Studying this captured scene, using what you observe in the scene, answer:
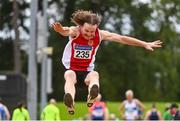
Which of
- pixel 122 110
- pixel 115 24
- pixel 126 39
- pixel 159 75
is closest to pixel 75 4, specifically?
pixel 115 24

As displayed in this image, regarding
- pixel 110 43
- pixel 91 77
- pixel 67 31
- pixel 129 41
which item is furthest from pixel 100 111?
pixel 110 43

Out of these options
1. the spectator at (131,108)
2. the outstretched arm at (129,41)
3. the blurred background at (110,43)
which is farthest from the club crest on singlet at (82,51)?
the blurred background at (110,43)

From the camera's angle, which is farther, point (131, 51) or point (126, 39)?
point (131, 51)

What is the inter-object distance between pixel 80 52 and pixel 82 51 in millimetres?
46

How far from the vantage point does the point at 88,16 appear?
10125 millimetres

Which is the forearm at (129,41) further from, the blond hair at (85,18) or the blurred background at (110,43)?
the blurred background at (110,43)

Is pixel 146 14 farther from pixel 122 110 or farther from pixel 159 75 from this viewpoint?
pixel 122 110

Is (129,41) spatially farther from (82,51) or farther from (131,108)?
(131,108)

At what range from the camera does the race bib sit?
34.0ft

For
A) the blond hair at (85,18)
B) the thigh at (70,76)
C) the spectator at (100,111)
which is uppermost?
the blond hair at (85,18)

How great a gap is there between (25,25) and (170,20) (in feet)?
35.7

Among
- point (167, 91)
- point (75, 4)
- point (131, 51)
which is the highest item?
point (75, 4)

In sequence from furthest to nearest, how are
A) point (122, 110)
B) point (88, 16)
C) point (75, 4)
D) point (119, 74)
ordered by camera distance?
point (119, 74)
point (75, 4)
point (122, 110)
point (88, 16)

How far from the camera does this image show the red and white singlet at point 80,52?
1036cm
